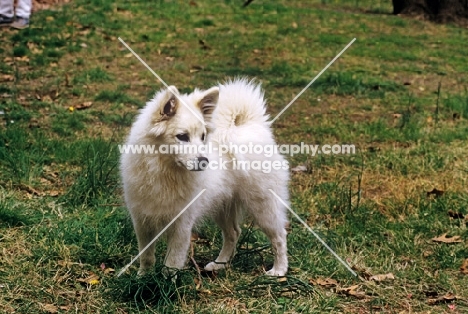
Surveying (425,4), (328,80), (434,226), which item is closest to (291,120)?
(328,80)

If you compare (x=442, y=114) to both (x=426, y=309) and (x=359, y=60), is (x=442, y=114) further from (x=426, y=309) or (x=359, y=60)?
(x=426, y=309)

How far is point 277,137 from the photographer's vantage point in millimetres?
6641

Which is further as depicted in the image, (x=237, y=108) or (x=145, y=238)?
(x=237, y=108)

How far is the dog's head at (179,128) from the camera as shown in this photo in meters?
3.41

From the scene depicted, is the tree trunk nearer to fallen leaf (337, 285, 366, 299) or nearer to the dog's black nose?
fallen leaf (337, 285, 366, 299)

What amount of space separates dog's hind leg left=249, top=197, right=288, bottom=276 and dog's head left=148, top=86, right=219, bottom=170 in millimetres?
716

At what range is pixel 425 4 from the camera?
12602 mm

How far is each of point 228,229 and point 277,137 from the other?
262cm

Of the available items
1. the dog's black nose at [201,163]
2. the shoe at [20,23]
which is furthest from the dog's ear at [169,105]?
the shoe at [20,23]

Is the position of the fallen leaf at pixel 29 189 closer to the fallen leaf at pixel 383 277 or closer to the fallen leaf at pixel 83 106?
the fallen leaf at pixel 83 106

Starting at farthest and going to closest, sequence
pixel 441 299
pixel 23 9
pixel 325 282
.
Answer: pixel 23 9 < pixel 325 282 < pixel 441 299

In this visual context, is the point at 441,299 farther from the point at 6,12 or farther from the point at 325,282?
the point at 6,12

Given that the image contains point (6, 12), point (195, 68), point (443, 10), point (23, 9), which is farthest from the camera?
point (443, 10)

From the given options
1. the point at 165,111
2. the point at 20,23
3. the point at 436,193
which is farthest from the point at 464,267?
the point at 20,23
